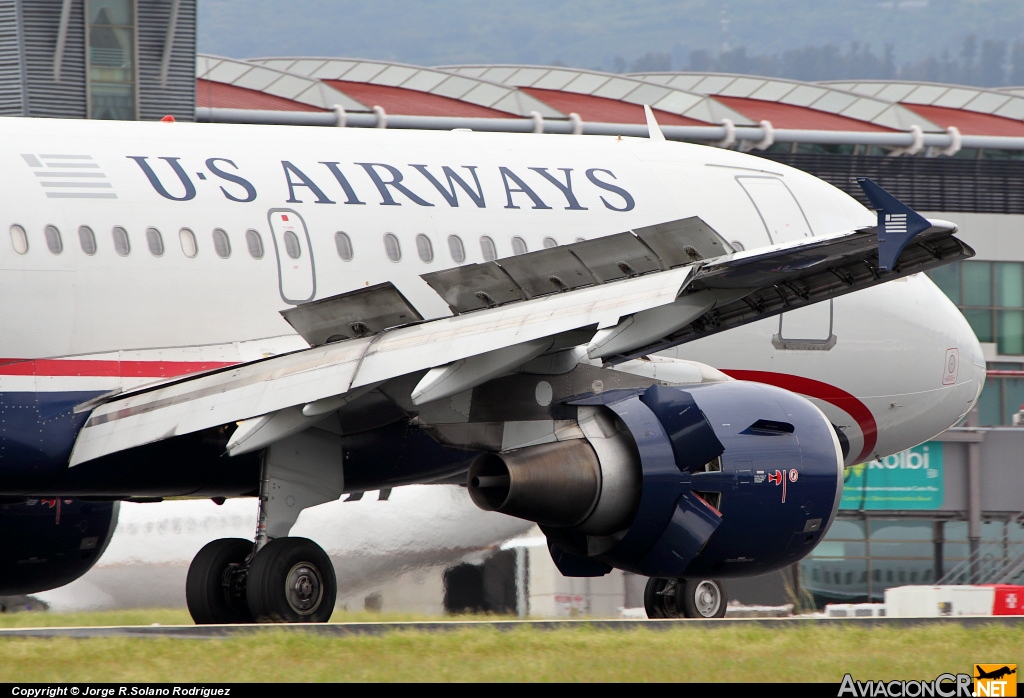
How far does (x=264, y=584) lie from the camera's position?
1174cm

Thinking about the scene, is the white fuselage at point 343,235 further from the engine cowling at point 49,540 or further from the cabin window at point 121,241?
the engine cowling at point 49,540

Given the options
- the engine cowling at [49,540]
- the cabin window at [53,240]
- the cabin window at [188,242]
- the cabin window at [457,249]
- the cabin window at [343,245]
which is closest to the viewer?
the cabin window at [53,240]

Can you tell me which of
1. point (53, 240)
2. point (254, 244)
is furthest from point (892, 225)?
point (53, 240)

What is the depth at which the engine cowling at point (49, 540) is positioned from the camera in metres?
14.6

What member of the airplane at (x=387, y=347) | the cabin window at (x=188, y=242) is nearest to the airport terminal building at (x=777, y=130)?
the airplane at (x=387, y=347)

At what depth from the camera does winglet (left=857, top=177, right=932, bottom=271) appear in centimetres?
948

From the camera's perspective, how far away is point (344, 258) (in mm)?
13375

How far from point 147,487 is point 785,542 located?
17.1 feet

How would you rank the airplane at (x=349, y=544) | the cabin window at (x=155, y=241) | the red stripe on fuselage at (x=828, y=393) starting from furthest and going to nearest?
1. the airplane at (x=349, y=544)
2. the red stripe on fuselage at (x=828, y=393)
3. the cabin window at (x=155, y=241)

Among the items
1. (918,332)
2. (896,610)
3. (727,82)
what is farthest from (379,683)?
(727,82)

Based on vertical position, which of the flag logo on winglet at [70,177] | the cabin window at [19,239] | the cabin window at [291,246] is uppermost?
the flag logo on winglet at [70,177]

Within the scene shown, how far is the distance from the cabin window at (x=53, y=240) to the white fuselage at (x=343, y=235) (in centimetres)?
1

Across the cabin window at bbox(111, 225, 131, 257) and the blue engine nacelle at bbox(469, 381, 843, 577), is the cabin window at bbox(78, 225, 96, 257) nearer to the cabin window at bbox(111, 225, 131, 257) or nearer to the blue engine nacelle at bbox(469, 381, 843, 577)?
the cabin window at bbox(111, 225, 131, 257)

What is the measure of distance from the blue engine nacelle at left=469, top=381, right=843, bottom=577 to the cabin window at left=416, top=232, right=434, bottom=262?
259 centimetres
